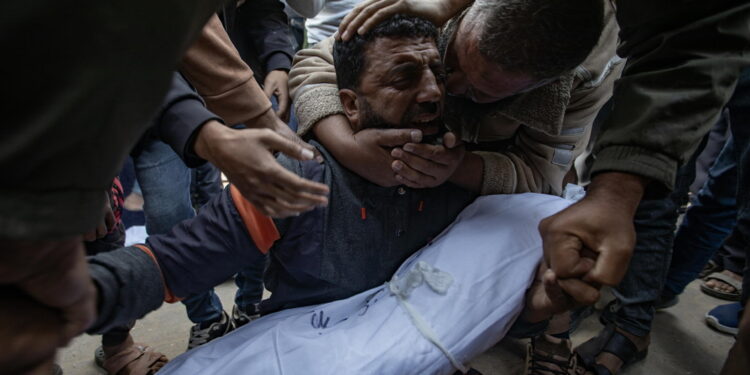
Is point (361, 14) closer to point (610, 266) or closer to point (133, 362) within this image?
point (610, 266)

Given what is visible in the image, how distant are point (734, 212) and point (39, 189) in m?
2.66

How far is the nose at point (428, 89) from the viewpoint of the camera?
4.09 ft

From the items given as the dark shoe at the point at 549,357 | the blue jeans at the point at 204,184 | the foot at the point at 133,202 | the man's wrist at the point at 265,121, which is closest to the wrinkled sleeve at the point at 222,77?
the man's wrist at the point at 265,121

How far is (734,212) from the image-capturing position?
2.05m

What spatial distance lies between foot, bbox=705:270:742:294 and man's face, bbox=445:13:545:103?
2.12m

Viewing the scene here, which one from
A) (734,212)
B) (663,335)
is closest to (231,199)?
(663,335)

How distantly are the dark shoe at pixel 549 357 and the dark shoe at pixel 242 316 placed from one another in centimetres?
120

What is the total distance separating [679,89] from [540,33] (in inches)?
14.3

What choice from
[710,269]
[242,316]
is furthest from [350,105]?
[710,269]

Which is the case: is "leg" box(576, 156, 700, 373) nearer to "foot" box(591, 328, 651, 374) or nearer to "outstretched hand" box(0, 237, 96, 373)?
"foot" box(591, 328, 651, 374)

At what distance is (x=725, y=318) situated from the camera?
212 centimetres

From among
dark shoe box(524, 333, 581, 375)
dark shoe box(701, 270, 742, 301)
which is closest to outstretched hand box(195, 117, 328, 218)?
dark shoe box(524, 333, 581, 375)

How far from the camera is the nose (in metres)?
1.25

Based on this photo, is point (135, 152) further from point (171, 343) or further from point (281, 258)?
point (171, 343)
